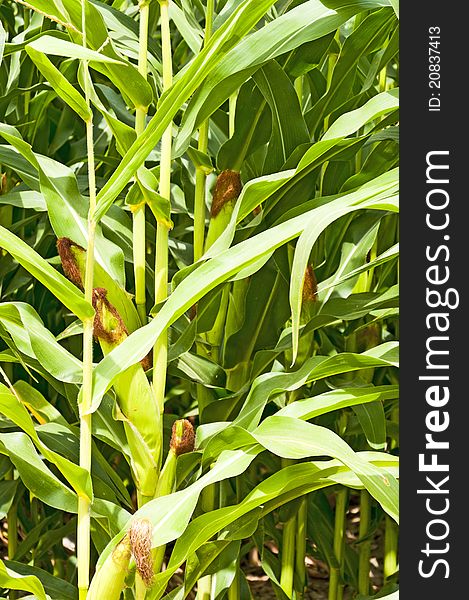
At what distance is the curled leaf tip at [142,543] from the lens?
69 cm

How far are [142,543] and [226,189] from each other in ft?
1.21

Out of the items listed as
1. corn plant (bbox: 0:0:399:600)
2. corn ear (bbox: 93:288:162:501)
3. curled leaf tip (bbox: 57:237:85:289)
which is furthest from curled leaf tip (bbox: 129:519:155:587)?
curled leaf tip (bbox: 57:237:85:289)

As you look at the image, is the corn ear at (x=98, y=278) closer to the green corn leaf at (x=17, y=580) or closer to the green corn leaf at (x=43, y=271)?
the green corn leaf at (x=43, y=271)

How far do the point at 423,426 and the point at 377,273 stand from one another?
0.47 meters

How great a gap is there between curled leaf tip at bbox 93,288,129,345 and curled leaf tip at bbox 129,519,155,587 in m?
0.17

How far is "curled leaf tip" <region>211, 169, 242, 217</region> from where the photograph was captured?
2.89ft

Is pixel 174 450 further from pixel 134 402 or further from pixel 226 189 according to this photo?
pixel 226 189

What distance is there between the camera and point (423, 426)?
74 cm

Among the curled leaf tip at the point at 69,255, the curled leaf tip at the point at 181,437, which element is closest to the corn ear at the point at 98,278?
the curled leaf tip at the point at 69,255

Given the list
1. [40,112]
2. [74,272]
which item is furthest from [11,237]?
[40,112]

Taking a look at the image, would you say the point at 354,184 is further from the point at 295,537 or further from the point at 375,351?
the point at 295,537

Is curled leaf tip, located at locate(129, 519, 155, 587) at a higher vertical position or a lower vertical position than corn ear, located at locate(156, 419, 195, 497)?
lower

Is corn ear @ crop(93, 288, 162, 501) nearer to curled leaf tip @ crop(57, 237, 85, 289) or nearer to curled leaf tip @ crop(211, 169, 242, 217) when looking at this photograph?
curled leaf tip @ crop(57, 237, 85, 289)

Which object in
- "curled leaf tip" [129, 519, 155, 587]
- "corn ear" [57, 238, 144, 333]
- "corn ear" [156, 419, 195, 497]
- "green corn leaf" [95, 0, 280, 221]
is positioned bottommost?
"curled leaf tip" [129, 519, 155, 587]
